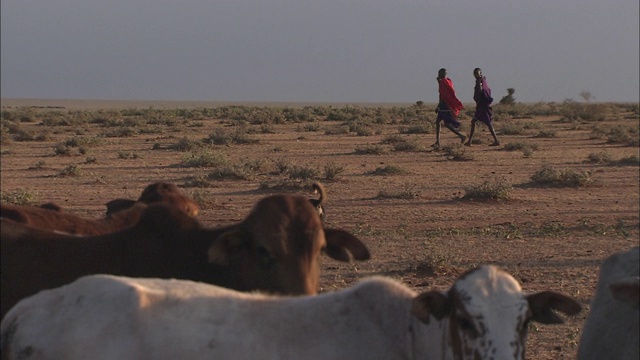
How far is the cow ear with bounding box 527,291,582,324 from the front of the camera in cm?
426

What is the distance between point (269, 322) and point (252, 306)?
0.14 metres

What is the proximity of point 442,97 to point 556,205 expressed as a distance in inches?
416

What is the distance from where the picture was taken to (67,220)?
6.75 metres

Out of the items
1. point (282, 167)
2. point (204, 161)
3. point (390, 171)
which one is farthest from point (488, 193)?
point (204, 161)

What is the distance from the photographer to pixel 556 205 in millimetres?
15445

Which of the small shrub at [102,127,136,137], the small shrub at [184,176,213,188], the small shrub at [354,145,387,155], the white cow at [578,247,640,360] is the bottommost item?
the small shrub at [102,127,136,137]

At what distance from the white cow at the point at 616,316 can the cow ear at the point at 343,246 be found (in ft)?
5.18

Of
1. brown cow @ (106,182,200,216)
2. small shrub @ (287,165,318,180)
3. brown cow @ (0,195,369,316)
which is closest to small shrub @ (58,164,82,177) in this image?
small shrub @ (287,165,318,180)

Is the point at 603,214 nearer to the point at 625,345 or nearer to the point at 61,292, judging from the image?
the point at 625,345

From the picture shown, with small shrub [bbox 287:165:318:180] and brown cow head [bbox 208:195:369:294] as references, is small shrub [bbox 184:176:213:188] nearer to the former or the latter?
small shrub [bbox 287:165:318:180]

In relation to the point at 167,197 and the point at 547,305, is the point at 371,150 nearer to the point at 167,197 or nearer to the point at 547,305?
the point at 167,197

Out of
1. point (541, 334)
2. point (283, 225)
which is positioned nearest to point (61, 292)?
point (283, 225)

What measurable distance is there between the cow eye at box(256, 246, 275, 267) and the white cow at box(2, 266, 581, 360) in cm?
71

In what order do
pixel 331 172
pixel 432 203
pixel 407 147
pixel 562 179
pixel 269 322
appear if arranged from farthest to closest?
1. pixel 407 147
2. pixel 331 172
3. pixel 562 179
4. pixel 432 203
5. pixel 269 322
